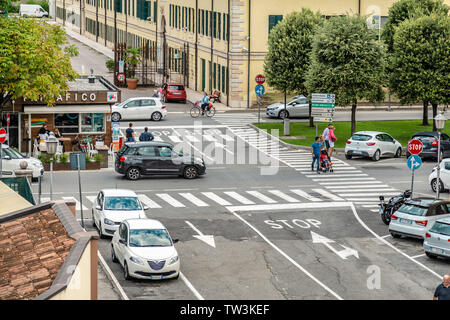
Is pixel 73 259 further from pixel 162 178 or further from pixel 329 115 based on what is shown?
pixel 329 115

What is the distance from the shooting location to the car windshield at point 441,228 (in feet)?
79.4

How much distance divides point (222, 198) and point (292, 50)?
67.7 feet

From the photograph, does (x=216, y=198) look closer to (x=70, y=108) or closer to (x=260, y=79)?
(x=70, y=108)

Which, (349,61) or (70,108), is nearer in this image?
(70,108)

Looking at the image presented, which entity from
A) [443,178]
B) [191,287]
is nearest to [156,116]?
[443,178]

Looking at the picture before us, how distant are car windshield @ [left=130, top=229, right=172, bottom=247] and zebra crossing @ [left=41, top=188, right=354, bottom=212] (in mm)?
7495

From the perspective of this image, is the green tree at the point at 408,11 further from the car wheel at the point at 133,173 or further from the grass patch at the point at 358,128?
the car wheel at the point at 133,173

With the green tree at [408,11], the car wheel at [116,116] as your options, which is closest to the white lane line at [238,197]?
the car wheel at [116,116]

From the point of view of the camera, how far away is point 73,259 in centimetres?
1370

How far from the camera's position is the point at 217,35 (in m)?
60.9

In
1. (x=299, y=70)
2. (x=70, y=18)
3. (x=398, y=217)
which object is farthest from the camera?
(x=70, y=18)

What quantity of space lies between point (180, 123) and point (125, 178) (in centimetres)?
1568

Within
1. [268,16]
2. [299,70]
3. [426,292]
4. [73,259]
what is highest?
[268,16]

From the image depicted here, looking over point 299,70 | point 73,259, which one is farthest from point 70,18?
point 73,259
